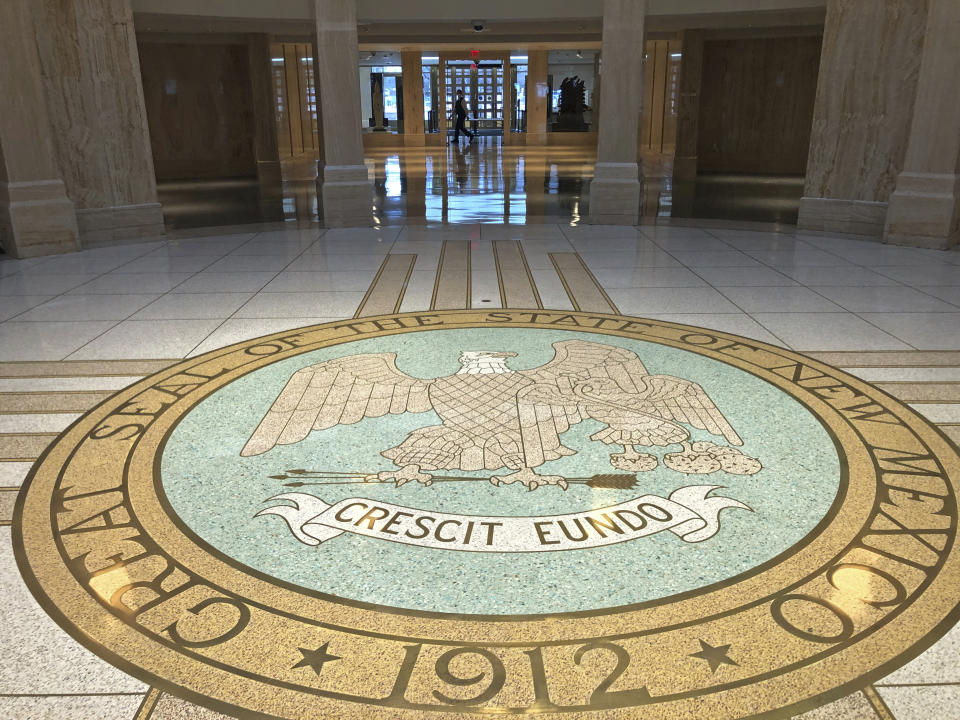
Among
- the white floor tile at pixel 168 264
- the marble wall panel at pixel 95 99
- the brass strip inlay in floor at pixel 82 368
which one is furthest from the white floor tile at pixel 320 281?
the marble wall panel at pixel 95 99

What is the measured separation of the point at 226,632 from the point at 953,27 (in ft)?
23.9

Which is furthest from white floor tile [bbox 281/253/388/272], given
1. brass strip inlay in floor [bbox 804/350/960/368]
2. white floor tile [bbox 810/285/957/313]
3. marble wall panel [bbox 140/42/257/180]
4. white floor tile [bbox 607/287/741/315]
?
marble wall panel [bbox 140/42/257/180]

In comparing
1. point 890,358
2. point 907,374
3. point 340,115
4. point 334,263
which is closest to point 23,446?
point 334,263

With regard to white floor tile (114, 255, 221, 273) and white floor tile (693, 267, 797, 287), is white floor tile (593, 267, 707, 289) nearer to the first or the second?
white floor tile (693, 267, 797, 287)

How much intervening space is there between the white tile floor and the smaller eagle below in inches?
40.9

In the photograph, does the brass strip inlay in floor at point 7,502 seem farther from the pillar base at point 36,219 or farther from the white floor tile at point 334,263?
the pillar base at point 36,219

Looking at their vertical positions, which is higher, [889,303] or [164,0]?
[164,0]

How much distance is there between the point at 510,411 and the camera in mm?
3104

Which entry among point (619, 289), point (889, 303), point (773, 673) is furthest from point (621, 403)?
point (889, 303)

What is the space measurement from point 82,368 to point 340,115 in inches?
198

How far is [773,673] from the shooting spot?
5.52 ft

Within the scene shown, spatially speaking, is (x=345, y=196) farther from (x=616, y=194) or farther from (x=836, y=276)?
(x=836, y=276)

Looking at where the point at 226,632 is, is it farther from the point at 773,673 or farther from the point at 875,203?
the point at 875,203

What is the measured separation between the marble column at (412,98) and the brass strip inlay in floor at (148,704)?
23.2 metres
